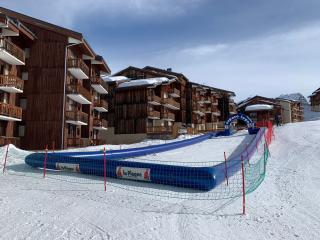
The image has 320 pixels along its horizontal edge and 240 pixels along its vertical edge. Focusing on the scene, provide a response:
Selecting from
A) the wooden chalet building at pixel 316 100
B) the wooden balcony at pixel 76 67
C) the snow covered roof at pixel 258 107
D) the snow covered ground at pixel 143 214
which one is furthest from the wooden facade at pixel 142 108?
the wooden chalet building at pixel 316 100

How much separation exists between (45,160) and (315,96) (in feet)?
290

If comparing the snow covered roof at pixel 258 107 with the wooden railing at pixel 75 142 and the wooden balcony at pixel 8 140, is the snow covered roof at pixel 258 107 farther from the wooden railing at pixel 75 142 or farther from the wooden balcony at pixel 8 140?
the wooden balcony at pixel 8 140

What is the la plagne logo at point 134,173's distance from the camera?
40.6 feet

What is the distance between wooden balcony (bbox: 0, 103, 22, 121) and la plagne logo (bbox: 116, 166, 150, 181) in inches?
635

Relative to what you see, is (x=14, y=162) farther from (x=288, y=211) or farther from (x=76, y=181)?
(x=288, y=211)

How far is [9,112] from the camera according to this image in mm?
26047

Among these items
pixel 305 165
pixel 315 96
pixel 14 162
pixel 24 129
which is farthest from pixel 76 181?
pixel 315 96

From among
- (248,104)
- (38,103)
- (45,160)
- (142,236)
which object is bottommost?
(142,236)

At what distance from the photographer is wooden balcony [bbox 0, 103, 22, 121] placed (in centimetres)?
2497

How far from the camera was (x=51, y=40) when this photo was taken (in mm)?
32094

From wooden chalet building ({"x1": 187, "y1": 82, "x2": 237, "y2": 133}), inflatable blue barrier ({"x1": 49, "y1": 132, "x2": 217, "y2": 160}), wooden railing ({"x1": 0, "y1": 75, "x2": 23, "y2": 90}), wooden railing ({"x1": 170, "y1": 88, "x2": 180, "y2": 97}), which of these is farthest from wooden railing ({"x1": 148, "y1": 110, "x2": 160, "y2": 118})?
wooden railing ({"x1": 0, "y1": 75, "x2": 23, "y2": 90})

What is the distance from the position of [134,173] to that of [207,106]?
210 feet

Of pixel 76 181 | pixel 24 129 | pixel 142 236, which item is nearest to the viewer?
pixel 142 236

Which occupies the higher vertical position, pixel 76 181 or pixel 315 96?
pixel 315 96
